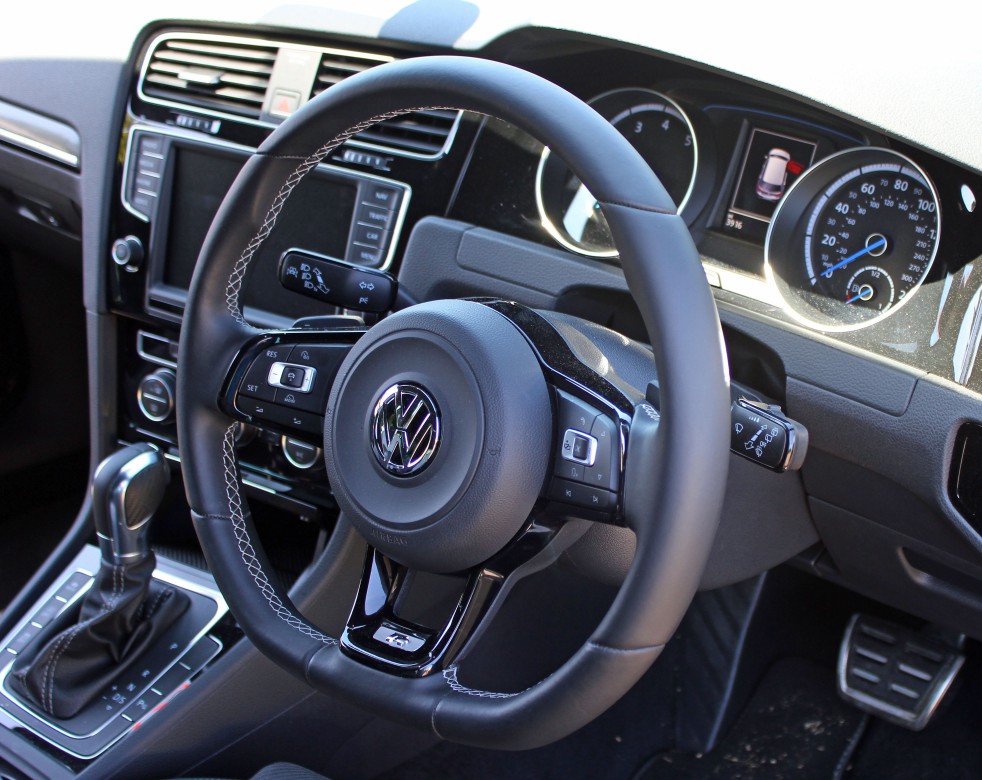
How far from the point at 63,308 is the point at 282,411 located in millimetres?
1415

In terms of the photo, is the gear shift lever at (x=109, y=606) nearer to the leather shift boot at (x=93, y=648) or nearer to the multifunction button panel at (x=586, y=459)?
the leather shift boot at (x=93, y=648)

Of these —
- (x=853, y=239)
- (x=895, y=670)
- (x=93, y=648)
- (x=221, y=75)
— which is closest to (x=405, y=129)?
(x=221, y=75)

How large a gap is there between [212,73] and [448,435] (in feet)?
3.40

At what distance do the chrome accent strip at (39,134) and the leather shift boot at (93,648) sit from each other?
2.50 feet

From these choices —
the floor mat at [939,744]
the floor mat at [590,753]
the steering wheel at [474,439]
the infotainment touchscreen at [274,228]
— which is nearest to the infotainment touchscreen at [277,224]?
the infotainment touchscreen at [274,228]

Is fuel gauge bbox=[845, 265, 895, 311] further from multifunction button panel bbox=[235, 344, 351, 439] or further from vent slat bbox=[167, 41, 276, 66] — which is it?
vent slat bbox=[167, 41, 276, 66]

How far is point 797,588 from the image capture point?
1981mm

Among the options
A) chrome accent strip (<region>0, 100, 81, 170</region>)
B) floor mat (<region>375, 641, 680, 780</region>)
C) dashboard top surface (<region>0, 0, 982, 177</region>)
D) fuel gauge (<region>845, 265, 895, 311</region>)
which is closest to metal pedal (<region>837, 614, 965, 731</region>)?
floor mat (<region>375, 641, 680, 780</region>)

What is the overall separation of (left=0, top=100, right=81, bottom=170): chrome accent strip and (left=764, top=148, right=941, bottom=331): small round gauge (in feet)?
4.02

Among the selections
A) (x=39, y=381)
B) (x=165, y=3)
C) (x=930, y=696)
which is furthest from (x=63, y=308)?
(x=930, y=696)

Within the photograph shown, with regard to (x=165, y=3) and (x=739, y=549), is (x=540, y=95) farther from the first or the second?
(x=165, y=3)

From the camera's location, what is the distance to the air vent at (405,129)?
1526 mm

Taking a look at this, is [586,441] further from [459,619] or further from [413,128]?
[413,128]

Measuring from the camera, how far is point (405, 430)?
3.29ft
